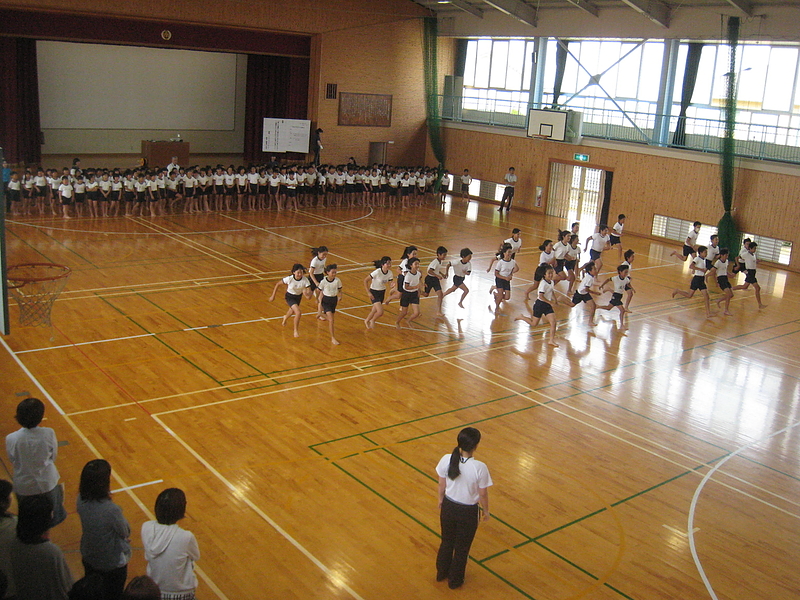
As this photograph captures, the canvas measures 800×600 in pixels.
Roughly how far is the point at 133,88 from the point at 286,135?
7379 mm

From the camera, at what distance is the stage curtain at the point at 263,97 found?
103 feet

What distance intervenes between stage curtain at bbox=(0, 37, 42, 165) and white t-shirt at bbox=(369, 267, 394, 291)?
18.1 meters

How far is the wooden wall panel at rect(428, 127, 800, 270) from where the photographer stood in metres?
21.9

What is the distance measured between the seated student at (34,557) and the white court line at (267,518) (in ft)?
8.53

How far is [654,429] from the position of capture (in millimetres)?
10305

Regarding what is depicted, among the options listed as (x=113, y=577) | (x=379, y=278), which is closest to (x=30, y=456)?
(x=113, y=577)

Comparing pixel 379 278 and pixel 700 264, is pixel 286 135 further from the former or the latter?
pixel 700 264

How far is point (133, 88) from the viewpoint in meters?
30.5

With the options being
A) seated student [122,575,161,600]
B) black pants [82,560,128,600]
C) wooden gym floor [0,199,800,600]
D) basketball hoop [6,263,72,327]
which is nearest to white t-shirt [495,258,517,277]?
wooden gym floor [0,199,800,600]

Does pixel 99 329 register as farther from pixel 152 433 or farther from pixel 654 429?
pixel 654 429

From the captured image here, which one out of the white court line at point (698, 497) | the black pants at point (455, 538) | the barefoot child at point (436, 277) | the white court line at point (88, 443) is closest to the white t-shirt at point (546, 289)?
the barefoot child at point (436, 277)

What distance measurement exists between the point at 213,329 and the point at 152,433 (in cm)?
402

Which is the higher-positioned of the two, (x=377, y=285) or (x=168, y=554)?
(x=377, y=285)

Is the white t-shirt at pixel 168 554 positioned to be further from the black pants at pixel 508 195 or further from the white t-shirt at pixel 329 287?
the black pants at pixel 508 195
